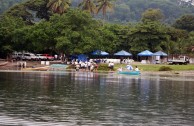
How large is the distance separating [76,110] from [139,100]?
8.32m

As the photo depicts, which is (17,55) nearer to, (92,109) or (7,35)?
(7,35)

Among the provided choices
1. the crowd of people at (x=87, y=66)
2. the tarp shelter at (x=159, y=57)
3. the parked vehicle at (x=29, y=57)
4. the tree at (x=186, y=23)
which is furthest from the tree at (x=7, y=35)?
the tree at (x=186, y=23)

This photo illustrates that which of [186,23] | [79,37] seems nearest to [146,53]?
[79,37]

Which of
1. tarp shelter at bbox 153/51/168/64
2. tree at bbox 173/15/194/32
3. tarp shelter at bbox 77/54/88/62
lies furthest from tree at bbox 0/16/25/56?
tree at bbox 173/15/194/32

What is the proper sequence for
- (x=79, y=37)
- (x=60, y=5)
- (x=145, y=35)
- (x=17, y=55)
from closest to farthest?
(x=79, y=37)
(x=145, y=35)
(x=17, y=55)
(x=60, y=5)

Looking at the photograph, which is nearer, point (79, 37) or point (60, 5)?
point (79, 37)

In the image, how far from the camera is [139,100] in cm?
3550

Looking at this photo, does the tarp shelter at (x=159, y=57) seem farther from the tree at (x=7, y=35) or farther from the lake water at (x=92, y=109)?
the lake water at (x=92, y=109)

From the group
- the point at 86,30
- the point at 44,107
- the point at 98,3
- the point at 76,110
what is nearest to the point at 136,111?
the point at 76,110

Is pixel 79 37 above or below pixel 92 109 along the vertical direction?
above

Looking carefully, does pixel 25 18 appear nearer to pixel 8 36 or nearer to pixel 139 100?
pixel 8 36

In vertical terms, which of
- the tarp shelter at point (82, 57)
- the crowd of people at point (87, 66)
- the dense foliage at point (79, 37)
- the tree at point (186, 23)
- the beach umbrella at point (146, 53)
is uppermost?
the tree at point (186, 23)

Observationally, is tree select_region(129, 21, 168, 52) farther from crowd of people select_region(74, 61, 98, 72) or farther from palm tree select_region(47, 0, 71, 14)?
crowd of people select_region(74, 61, 98, 72)

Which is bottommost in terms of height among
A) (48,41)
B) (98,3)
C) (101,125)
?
(101,125)
